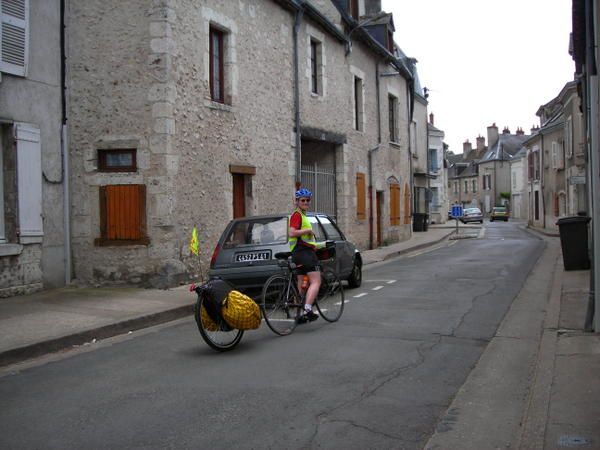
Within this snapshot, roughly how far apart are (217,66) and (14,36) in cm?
432

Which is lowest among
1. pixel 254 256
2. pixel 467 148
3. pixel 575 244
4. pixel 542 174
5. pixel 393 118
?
pixel 575 244

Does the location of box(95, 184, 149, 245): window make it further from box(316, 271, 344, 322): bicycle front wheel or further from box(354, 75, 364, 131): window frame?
box(354, 75, 364, 131): window frame

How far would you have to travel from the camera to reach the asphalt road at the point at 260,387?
400 centimetres

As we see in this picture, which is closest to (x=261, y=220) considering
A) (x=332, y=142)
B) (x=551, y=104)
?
(x=332, y=142)

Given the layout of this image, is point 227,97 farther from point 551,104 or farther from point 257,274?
point 551,104

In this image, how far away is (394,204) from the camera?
25266mm

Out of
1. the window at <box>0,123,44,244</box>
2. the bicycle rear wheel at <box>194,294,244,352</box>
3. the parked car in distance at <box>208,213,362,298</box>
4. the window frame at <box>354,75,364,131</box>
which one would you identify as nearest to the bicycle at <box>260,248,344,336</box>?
the bicycle rear wheel at <box>194,294,244,352</box>

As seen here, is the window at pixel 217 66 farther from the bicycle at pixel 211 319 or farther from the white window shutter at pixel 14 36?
the bicycle at pixel 211 319

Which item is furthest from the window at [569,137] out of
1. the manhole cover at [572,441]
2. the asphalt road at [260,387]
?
the manhole cover at [572,441]

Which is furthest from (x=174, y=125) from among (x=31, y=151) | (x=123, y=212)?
(x=31, y=151)

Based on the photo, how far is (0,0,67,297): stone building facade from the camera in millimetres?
10164

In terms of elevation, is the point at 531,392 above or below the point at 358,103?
below

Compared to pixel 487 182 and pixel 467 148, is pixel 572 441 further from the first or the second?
pixel 467 148

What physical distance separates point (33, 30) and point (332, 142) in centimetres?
1004
